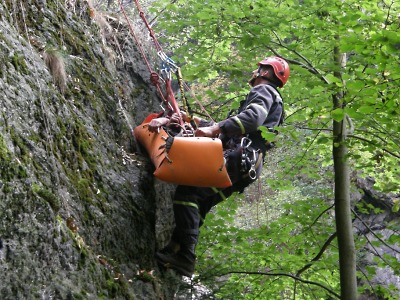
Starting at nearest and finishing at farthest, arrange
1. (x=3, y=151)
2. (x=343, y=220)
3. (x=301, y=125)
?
(x=3, y=151) → (x=301, y=125) → (x=343, y=220)

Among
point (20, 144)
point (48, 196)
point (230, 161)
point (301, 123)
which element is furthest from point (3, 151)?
point (301, 123)

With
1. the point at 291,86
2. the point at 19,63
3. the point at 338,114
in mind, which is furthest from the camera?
the point at 291,86

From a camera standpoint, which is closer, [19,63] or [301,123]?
[19,63]

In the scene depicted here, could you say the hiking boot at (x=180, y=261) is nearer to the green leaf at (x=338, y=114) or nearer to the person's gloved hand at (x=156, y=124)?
the person's gloved hand at (x=156, y=124)

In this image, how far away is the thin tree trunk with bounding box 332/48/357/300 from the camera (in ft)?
20.1

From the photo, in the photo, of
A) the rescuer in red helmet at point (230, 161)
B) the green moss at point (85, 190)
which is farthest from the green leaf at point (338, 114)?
the green moss at point (85, 190)

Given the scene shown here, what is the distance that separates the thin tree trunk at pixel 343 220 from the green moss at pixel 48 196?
380 cm

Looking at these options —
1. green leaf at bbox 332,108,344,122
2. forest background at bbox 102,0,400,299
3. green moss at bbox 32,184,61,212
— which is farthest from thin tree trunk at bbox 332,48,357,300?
green moss at bbox 32,184,61,212

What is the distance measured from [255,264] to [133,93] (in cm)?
311

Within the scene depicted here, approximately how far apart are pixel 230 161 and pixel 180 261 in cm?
96

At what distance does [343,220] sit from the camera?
6.38m

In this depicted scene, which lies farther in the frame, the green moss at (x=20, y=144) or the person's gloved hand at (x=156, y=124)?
the person's gloved hand at (x=156, y=124)

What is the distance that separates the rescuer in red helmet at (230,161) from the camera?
4266mm

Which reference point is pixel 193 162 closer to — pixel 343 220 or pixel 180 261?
pixel 180 261
